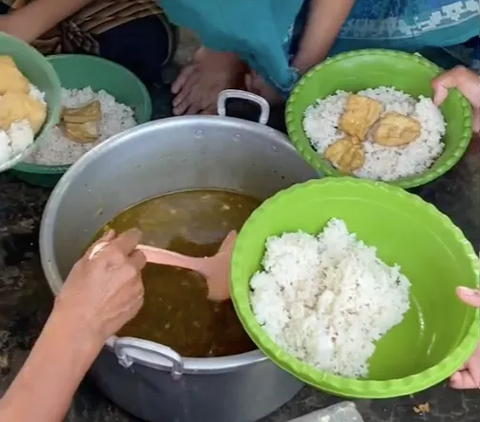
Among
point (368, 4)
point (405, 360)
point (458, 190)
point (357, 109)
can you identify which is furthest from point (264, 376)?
point (368, 4)

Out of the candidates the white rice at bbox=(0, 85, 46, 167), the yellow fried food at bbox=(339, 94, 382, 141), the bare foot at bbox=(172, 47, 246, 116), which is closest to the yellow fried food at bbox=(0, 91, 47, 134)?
the white rice at bbox=(0, 85, 46, 167)

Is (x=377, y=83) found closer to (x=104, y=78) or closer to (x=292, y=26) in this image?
Result: (x=292, y=26)

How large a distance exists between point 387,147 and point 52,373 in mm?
612

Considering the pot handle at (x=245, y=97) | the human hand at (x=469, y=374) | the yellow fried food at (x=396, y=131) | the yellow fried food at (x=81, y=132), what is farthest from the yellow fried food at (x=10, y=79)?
the human hand at (x=469, y=374)

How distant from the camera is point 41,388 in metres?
0.84

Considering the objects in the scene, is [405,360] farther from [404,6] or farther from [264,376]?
[404,6]

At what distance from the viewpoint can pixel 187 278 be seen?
3.62 ft

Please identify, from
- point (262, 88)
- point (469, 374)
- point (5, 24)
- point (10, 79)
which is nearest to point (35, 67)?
point (10, 79)

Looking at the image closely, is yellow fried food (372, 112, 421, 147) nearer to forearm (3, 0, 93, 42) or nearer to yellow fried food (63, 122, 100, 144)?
yellow fried food (63, 122, 100, 144)

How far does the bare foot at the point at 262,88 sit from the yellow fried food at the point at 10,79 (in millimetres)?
403

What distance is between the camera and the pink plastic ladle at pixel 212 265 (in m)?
1.04

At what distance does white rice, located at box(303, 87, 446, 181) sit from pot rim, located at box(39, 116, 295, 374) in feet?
0.35

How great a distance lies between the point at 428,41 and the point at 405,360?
668 millimetres

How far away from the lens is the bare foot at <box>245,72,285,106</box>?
54.1 inches
